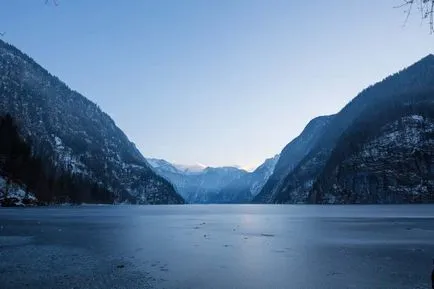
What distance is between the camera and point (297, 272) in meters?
26.5

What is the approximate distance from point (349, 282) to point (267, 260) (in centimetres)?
976

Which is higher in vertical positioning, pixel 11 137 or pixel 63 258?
pixel 11 137

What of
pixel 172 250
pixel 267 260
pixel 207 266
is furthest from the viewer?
pixel 172 250

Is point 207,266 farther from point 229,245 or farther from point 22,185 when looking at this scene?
point 22,185

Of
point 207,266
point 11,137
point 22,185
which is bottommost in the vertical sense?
point 207,266

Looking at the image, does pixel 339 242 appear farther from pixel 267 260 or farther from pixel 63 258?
pixel 63 258

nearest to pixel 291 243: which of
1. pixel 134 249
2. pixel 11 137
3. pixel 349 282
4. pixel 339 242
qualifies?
pixel 339 242

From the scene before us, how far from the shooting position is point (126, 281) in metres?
23.2

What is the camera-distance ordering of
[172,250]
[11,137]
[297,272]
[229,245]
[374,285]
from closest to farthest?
[374,285], [297,272], [172,250], [229,245], [11,137]

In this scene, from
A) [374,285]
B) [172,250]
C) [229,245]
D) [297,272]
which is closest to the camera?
[374,285]

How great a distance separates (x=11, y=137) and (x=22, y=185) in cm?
2004

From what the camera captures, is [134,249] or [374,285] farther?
[134,249]

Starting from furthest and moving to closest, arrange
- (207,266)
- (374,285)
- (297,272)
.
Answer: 1. (207,266)
2. (297,272)
3. (374,285)

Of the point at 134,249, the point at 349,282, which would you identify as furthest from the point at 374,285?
the point at 134,249
